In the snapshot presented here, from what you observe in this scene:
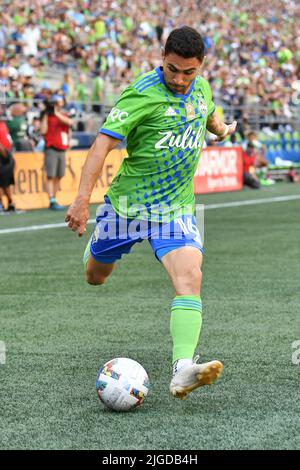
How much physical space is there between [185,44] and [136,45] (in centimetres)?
2485

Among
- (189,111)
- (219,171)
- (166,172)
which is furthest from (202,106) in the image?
(219,171)

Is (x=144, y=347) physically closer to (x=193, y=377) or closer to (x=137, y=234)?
(x=137, y=234)

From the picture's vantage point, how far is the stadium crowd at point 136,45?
2438cm

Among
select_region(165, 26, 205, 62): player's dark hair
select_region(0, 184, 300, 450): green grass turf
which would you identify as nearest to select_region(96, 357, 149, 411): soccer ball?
select_region(0, 184, 300, 450): green grass turf

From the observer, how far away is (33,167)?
18969 mm

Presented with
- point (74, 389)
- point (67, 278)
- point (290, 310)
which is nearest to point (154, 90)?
point (74, 389)

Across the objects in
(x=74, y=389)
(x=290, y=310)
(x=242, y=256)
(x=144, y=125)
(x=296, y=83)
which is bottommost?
(x=296, y=83)

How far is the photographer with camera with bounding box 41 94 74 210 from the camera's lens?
18.4 meters

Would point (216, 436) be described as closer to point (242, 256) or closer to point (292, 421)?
point (292, 421)

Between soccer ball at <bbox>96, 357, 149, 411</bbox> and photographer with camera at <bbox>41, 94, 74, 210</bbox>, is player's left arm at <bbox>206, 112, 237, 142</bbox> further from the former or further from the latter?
photographer with camera at <bbox>41, 94, 74, 210</bbox>

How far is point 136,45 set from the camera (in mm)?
29797

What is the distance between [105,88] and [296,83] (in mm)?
12295

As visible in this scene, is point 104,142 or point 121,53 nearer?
point 104,142

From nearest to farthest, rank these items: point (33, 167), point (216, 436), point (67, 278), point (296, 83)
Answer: point (216, 436), point (67, 278), point (33, 167), point (296, 83)
